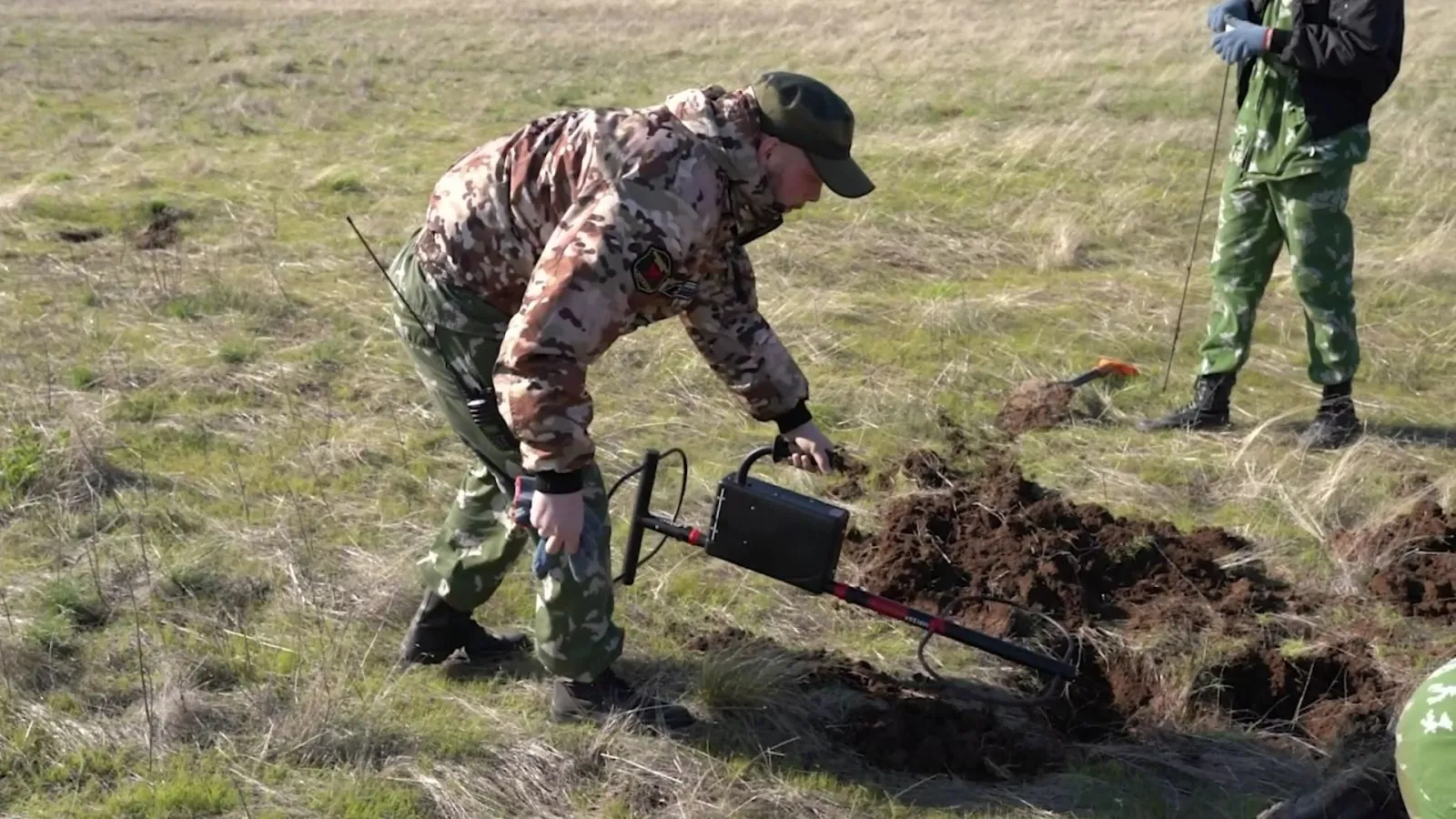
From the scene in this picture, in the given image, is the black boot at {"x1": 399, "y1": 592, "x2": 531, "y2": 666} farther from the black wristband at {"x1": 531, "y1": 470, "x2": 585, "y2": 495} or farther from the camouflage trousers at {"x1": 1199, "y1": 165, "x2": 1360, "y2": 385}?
the camouflage trousers at {"x1": 1199, "y1": 165, "x2": 1360, "y2": 385}

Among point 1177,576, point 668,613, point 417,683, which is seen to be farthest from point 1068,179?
point 417,683

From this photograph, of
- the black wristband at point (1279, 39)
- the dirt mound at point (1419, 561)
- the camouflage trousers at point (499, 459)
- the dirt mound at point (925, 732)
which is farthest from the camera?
the black wristband at point (1279, 39)

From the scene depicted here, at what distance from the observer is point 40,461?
4609mm

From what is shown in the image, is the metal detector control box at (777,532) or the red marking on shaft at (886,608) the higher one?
the metal detector control box at (777,532)

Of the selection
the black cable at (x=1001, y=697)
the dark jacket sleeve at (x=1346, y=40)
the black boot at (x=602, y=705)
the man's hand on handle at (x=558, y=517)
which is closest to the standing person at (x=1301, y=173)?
the dark jacket sleeve at (x=1346, y=40)

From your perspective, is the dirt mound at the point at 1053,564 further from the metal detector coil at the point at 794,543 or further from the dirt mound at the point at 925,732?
the metal detector coil at the point at 794,543

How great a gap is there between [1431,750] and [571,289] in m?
1.73

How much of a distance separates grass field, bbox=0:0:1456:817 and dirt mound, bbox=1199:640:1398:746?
0.12 m

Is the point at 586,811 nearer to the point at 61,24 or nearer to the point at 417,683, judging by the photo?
the point at 417,683

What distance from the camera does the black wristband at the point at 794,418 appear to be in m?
3.42

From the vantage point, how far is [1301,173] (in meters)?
4.97

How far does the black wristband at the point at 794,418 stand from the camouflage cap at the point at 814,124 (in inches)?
32.8

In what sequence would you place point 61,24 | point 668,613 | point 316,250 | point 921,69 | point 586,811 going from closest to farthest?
point 586,811 → point 668,613 → point 316,250 → point 921,69 → point 61,24

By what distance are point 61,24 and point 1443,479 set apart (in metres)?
25.3
